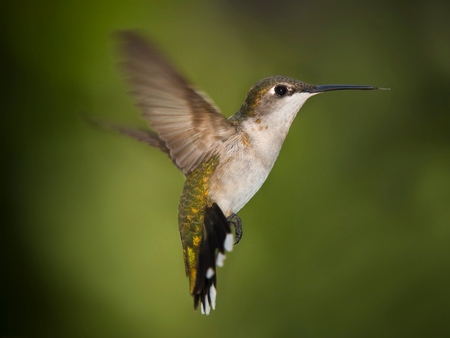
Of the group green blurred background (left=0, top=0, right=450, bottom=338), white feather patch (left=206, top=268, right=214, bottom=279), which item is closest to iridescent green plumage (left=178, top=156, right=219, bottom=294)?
white feather patch (left=206, top=268, right=214, bottom=279)

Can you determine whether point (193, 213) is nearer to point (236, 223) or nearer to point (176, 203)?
point (236, 223)

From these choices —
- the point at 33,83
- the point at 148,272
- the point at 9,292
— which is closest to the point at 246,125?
the point at 148,272

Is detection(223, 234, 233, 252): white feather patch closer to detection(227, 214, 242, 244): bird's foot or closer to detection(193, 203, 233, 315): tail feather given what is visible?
detection(193, 203, 233, 315): tail feather

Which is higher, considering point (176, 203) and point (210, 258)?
point (210, 258)

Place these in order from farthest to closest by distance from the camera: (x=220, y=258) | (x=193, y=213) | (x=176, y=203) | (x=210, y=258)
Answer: (x=176, y=203) < (x=193, y=213) < (x=210, y=258) < (x=220, y=258)

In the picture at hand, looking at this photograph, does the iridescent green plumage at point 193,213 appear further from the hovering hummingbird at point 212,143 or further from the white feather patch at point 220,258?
the white feather patch at point 220,258

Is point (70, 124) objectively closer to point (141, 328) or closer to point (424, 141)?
point (141, 328)

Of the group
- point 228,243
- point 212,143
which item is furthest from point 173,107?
point 228,243

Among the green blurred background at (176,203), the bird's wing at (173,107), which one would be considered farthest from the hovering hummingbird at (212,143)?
the green blurred background at (176,203)
